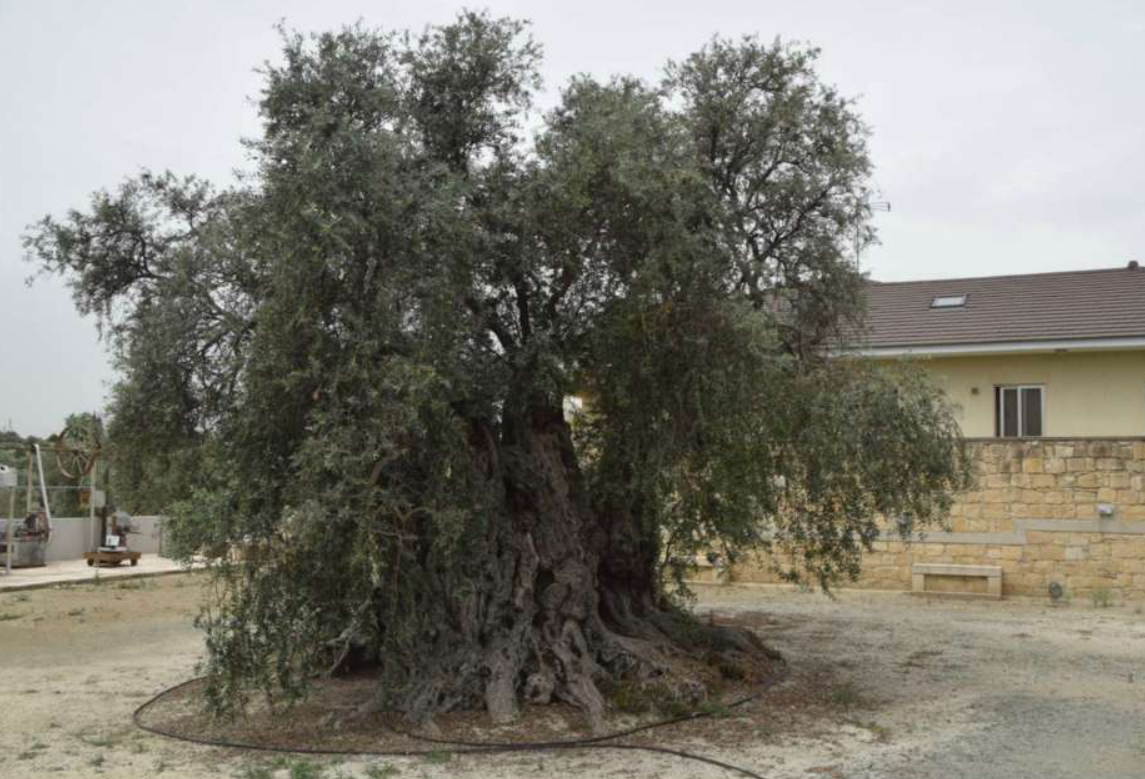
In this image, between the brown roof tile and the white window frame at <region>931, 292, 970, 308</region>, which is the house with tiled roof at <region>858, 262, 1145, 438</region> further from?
the white window frame at <region>931, 292, 970, 308</region>

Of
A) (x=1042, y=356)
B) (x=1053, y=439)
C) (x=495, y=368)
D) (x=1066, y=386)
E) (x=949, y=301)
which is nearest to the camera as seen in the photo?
(x=495, y=368)

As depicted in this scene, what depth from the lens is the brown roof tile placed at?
18.9 metres

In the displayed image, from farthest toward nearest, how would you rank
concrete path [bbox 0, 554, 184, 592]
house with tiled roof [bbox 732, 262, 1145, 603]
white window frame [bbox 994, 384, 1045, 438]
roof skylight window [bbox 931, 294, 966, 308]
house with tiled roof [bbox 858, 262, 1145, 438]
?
1. roof skylight window [bbox 931, 294, 966, 308]
2. concrete path [bbox 0, 554, 184, 592]
3. white window frame [bbox 994, 384, 1045, 438]
4. house with tiled roof [bbox 858, 262, 1145, 438]
5. house with tiled roof [bbox 732, 262, 1145, 603]

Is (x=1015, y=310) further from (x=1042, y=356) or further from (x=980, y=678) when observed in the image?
(x=980, y=678)

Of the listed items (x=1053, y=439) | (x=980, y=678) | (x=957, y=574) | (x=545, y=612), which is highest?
(x=1053, y=439)

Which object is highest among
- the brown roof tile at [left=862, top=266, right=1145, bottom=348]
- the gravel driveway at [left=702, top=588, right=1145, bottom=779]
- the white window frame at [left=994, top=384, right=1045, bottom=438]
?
the brown roof tile at [left=862, top=266, right=1145, bottom=348]

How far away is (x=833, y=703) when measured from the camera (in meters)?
9.86

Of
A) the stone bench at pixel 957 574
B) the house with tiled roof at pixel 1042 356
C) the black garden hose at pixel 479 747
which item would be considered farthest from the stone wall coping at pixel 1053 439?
the black garden hose at pixel 479 747

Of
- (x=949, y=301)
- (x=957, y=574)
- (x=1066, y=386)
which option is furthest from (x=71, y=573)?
(x=1066, y=386)

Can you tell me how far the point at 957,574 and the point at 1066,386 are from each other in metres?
3.95

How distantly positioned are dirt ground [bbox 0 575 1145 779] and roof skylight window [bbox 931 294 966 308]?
6.62 metres

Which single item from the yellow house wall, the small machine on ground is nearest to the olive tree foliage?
the yellow house wall

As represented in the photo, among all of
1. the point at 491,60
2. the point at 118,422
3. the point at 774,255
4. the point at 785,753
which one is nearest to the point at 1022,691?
the point at 785,753

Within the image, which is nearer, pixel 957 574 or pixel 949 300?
pixel 957 574
